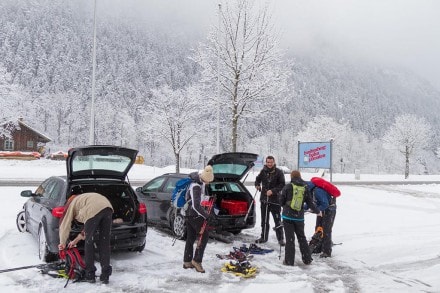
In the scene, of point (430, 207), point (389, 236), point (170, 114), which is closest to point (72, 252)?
point (389, 236)

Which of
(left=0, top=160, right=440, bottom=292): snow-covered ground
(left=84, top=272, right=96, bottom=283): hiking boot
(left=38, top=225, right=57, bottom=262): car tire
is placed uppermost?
(left=38, top=225, right=57, bottom=262): car tire

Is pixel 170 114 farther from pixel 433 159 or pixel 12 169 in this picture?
pixel 433 159

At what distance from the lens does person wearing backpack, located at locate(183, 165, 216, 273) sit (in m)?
6.55

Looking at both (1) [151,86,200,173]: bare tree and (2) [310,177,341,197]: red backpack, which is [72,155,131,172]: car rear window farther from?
(1) [151,86,200,173]: bare tree

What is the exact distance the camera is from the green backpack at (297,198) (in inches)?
281

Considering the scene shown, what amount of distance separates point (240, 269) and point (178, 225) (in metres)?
2.69

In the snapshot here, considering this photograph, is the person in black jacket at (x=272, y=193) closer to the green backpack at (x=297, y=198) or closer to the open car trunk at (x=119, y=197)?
the green backpack at (x=297, y=198)

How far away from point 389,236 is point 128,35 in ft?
505

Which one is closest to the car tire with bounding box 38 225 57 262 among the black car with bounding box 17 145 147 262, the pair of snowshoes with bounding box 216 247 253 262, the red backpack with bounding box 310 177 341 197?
the black car with bounding box 17 145 147 262

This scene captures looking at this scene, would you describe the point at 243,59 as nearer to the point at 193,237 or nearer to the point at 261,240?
the point at 261,240

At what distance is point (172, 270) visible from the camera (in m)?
6.60

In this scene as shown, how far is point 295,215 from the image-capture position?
7.15 m

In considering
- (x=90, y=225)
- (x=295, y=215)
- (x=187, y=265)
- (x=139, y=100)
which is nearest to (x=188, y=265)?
(x=187, y=265)

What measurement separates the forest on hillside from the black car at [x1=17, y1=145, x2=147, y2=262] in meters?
38.7
